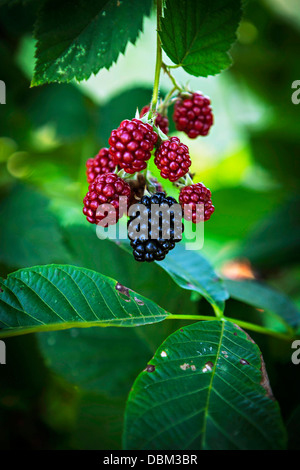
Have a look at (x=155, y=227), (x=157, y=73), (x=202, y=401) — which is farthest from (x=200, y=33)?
(x=202, y=401)

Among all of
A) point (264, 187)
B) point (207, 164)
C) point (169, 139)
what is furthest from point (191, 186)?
point (207, 164)

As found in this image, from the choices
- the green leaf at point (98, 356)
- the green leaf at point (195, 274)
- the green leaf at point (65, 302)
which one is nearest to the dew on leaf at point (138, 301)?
the green leaf at point (65, 302)

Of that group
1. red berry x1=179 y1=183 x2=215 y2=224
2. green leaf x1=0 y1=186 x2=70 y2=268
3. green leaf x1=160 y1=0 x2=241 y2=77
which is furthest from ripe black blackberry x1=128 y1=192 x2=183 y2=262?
green leaf x1=0 y1=186 x2=70 y2=268

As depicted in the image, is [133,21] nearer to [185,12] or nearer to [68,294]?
[185,12]

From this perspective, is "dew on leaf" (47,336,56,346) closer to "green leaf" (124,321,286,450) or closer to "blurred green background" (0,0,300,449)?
"blurred green background" (0,0,300,449)

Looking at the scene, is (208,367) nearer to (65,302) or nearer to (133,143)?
(65,302)

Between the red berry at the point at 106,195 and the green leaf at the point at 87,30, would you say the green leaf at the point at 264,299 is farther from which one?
the green leaf at the point at 87,30
